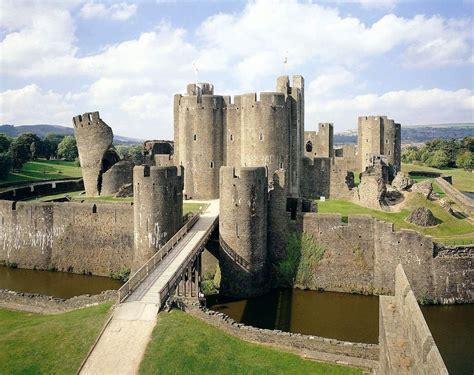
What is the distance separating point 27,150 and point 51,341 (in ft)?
211

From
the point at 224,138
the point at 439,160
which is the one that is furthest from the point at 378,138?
the point at 439,160

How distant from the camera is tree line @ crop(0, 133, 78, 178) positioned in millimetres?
56309

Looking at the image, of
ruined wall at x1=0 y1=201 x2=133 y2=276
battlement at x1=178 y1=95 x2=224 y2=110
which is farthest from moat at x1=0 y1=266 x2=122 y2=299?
battlement at x1=178 y1=95 x2=224 y2=110

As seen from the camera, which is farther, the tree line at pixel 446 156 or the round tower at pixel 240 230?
the tree line at pixel 446 156

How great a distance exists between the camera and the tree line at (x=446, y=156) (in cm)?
8094

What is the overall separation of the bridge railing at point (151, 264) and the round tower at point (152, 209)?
41.2 inches

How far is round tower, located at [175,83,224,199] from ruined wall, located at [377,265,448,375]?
75.5 feet

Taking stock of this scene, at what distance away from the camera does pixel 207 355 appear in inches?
628

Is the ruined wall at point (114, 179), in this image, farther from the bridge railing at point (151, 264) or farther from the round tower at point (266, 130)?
the bridge railing at point (151, 264)

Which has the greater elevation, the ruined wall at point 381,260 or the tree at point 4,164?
the tree at point 4,164

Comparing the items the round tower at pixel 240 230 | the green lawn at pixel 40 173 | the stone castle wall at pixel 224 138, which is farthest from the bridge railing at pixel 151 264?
the green lawn at pixel 40 173

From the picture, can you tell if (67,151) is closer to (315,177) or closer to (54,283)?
(315,177)

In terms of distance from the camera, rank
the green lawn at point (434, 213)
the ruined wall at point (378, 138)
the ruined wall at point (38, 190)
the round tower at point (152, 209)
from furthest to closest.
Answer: the ruined wall at point (378, 138)
the ruined wall at point (38, 190)
the green lawn at point (434, 213)
the round tower at point (152, 209)

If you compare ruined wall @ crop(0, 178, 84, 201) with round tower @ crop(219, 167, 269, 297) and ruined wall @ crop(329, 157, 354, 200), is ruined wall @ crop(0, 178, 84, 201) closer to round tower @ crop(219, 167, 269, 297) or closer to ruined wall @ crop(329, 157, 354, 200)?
round tower @ crop(219, 167, 269, 297)
